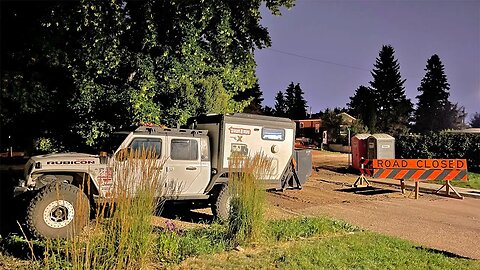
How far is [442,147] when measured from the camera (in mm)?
22953

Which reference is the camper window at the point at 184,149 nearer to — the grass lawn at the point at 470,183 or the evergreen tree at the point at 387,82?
the grass lawn at the point at 470,183

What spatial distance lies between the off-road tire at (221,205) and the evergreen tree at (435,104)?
2448 inches

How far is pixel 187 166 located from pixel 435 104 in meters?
67.8

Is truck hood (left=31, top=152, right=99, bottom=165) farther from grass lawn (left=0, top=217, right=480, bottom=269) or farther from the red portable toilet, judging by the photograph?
the red portable toilet

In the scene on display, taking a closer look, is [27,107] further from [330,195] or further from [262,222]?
[330,195]

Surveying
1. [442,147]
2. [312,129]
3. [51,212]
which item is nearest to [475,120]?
[312,129]

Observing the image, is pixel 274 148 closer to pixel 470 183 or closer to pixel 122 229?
pixel 122 229

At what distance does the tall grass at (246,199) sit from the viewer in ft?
21.0

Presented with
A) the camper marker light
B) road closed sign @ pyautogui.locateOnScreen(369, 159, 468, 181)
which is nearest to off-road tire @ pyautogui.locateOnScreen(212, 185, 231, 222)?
the camper marker light

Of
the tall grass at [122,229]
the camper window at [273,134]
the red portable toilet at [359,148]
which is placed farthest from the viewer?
the red portable toilet at [359,148]

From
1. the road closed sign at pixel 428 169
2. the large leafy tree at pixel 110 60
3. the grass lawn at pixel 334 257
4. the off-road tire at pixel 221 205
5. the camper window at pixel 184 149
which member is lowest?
the grass lawn at pixel 334 257

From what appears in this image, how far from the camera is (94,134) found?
11867mm

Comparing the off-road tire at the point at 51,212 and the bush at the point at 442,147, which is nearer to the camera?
the off-road tire at the point at 51,212

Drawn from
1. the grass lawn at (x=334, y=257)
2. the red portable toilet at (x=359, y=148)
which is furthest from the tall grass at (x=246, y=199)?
the red portable toilet at (x=359, y=148)
